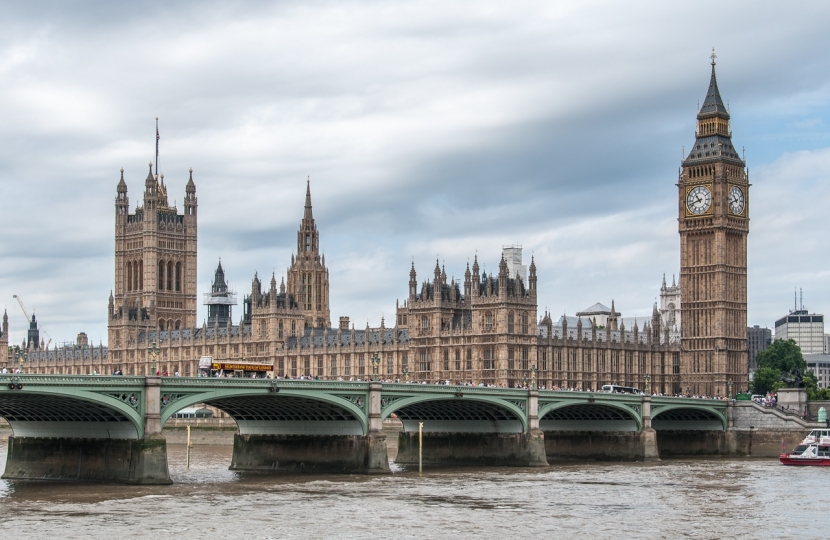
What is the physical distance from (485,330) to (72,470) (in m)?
71.2

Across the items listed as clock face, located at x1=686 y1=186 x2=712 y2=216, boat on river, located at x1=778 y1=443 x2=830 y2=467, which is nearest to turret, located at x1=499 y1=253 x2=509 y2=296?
clock face, located at x1=686 y1=186 x2=712 y2=216

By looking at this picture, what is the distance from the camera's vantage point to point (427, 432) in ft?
335

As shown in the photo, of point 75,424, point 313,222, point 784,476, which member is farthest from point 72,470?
point 313,222

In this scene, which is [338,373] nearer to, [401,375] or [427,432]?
[401,375]

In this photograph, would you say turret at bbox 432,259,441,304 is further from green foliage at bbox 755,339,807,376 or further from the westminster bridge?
green foliage at bbox 755,339,807,376

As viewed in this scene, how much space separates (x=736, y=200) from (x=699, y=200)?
3962mm

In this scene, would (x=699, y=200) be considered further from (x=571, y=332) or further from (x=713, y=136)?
(x=571, y=332)

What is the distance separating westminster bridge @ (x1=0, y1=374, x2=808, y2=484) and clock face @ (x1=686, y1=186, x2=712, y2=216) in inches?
1599

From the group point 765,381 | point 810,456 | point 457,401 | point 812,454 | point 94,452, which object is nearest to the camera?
→ point 94,452

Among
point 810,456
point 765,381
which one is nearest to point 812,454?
point 810,456

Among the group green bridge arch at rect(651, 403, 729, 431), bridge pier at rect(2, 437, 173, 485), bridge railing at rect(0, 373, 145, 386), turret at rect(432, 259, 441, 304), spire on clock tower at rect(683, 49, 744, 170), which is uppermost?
spire on clock tower at rect(683, 49, 744, 170)

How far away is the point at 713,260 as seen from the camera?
15538 centimetres

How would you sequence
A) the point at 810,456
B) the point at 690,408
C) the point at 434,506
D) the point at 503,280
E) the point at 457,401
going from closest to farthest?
the point at 434,506
the point at 457,401
the point at 810,456
the point at 690,408
the point at 503,280

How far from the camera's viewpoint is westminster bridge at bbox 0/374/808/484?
74.8 m
